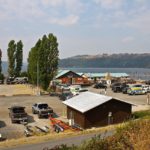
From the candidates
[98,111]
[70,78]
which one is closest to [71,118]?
[98,111]

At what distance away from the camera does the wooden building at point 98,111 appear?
107 feet

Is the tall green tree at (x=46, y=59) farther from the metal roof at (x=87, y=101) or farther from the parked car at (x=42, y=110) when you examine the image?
the metal roof at (x=87, y=101)

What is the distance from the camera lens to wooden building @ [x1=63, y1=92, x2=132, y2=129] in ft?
107

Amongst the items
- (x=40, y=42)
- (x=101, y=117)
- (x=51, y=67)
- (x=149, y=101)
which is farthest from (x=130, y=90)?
(x=101, y=117)

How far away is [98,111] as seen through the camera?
32906 millimetres

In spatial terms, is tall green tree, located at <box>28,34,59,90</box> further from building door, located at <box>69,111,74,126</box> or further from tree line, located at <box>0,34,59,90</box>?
building door, located at <box>69,111,74,126</box>

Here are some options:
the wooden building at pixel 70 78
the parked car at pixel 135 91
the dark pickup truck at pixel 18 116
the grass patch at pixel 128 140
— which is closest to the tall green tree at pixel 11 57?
the wooden building at pixel 70 78

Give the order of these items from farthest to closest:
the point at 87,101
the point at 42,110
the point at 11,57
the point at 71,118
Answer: the point at 11,57 → the point at 42,110 → the point at 71,118 → the point at 87,101

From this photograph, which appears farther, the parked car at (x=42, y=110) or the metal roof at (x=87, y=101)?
the parked car at (x=42, y=110)

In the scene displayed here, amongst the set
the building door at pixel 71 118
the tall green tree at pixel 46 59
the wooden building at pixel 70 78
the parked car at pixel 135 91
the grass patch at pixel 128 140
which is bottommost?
the building door at pixel 71 118

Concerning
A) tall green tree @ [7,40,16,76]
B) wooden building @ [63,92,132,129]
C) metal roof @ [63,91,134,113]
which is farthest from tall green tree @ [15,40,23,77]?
wooden building @ [63,92,132,129]

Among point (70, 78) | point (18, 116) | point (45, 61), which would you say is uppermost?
point (45, 61)

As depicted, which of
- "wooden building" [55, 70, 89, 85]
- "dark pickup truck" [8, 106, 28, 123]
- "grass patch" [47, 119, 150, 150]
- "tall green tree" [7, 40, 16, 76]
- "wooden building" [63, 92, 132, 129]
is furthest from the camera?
"tall green tree" [7, 40, 16, 76]

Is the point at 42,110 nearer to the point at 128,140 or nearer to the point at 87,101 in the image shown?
the point at 87,101
